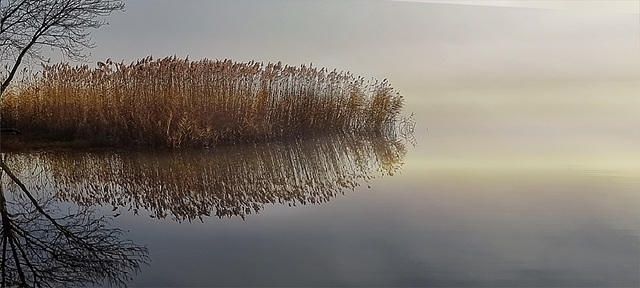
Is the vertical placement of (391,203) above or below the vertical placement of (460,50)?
below

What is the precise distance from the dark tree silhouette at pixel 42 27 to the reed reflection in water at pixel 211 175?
1236mm

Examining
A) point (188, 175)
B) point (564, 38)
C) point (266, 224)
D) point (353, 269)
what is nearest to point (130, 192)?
point (188, 175)

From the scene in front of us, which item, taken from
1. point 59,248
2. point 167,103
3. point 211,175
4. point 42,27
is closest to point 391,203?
point 211,175

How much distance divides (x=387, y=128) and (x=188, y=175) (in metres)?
2.71

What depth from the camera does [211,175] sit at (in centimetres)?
338

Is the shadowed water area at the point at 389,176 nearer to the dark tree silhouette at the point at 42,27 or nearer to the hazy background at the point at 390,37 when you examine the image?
the hazy background at the point at 390,37

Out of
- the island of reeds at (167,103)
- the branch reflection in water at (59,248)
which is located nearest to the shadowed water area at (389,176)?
the branch reflection in water at (59,248)

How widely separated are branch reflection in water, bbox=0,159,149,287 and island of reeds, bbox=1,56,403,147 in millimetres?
1587

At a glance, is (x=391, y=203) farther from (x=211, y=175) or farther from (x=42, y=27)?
(x=42, y=27)

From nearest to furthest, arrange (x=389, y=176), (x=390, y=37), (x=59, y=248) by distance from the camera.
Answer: (x=59, y=248) → (x=389, y=176) → (x=390, y=37)

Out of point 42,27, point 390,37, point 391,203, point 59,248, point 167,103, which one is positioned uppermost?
point 390,37

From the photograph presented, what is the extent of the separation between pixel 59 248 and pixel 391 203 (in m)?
1.61

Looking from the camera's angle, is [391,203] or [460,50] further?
[460,50]

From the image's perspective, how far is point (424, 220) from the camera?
105 inches
